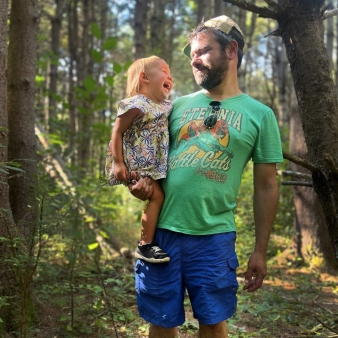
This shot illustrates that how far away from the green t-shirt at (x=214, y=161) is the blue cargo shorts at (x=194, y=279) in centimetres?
7

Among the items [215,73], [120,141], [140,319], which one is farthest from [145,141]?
[140,319]

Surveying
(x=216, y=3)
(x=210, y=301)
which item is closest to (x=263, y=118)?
(x=210, y=301)

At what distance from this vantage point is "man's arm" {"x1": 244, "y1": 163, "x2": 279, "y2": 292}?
2209mm

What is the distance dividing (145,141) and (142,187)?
269 millimetres

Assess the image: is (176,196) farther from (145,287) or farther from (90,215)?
(90,215)

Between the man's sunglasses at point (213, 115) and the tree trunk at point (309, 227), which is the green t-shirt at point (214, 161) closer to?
the man's sunglasses at point (213, 115)

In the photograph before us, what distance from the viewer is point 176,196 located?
2178mm

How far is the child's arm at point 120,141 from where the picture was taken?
2234mm

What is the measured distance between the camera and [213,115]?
2203mm

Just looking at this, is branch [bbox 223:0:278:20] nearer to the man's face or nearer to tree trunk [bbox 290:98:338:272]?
the man's face

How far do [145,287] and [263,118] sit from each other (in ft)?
3.63

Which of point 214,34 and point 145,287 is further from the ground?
point 214,34

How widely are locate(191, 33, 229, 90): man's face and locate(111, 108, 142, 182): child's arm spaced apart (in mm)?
406

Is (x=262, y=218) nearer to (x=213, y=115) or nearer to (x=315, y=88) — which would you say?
(x=213, y=115)
